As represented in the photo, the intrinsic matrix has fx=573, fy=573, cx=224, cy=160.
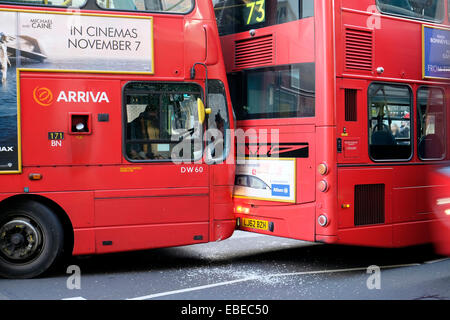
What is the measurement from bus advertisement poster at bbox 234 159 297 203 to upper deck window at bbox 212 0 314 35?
188 cm

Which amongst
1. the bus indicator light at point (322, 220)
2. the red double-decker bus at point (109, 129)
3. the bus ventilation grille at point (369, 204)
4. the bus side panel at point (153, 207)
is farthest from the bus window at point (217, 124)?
the bus ventilation grille at point (369, 204)

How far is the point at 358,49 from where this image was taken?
731 centimetres

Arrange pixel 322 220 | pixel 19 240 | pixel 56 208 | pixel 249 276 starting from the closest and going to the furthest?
1. pixel 19 240
2. pixel 322 220
3. pixel 56 208
4. pixel 249 276

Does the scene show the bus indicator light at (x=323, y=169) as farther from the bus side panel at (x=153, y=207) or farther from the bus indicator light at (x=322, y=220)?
the bus side panel at (x=153, y=207)

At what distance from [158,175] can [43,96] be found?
5.62 feet

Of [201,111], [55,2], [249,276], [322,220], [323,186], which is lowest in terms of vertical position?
[249,276]

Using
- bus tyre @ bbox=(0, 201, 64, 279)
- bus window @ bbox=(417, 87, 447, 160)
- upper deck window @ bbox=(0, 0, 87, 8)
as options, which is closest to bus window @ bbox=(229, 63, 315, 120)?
bus window @ bbox=(417, 87, 447, 160)

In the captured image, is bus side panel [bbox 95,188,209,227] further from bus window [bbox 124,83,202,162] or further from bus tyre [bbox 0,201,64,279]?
bus tyre [bbox 0,201,64,279]


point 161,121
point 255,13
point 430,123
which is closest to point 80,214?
point 161,121

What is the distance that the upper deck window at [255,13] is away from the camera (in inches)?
287

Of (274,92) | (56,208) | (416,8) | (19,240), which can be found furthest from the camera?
(416,8)

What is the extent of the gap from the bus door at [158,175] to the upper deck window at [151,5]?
96cm

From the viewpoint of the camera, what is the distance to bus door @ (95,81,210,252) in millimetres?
7211

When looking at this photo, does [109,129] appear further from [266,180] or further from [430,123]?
[430,123]
